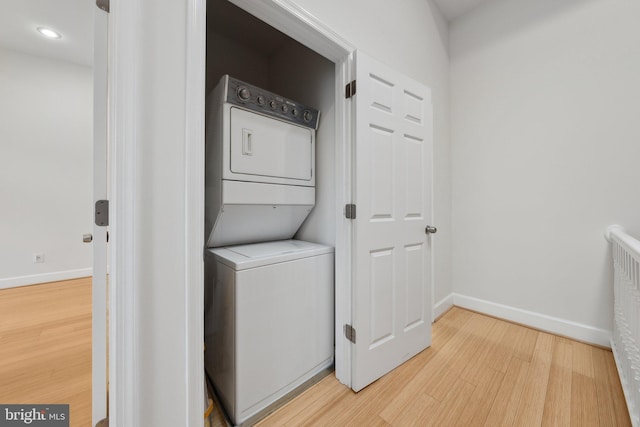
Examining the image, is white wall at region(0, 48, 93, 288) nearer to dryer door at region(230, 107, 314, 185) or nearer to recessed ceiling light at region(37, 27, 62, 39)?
recessed ceiling light at region(37, 27, 62, 39)

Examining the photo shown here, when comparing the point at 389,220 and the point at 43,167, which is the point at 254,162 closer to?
the point at 389,220

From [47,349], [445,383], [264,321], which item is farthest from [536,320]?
[47,349]

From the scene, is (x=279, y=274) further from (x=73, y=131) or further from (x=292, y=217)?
(x=73, y=131)

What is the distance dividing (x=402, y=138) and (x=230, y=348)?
1.65 metres

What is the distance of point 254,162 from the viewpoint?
1.40 meters

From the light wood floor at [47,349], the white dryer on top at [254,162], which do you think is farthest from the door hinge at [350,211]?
the light wood floor at [47,349]

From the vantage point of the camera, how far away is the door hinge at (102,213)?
85cm

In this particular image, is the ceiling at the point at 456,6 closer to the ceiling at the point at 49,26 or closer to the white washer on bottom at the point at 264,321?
the white washer on bottom at the point at 264,321

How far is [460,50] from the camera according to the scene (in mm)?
2537

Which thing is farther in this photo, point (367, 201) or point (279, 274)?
point (367, 201)

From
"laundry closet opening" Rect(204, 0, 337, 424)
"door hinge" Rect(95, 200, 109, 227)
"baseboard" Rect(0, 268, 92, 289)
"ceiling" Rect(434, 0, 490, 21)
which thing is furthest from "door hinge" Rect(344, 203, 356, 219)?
"baseboard" Rect(0, 268, 92, 289)

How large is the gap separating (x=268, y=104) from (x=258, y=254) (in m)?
0.89

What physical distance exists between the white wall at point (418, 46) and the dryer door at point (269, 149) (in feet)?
1.98

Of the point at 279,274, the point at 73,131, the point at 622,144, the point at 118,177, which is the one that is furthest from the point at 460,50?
the point at 73,131
